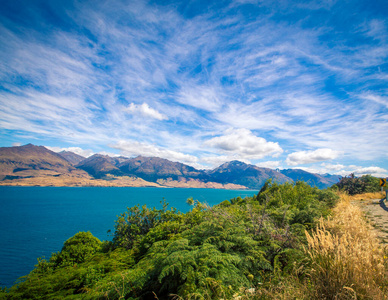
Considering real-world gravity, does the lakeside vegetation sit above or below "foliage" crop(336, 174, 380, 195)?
below

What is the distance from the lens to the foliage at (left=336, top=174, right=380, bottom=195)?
29462 millimetres

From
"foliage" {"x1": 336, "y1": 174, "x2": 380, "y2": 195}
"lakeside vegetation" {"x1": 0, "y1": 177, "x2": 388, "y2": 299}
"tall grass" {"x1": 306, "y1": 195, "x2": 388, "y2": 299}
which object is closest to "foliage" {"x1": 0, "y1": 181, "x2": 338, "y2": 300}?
"lakeside vegetation" {"x1": 0, "y1": 177, "x2": 388, "y2": 299}

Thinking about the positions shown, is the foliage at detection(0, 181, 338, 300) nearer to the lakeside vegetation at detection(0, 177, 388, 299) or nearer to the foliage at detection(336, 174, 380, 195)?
the lakeside vegetation at detection(0, 177, 388, 299)

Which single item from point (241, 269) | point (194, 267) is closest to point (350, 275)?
point (241, 269)

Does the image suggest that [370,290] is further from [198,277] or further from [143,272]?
[143,272]

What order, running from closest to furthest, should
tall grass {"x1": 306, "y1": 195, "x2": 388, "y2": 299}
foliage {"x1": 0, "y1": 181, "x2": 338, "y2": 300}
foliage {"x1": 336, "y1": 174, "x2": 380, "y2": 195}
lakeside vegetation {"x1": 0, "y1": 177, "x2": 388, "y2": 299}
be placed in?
tall grass {"x1": 306, "y1": 195, "x2": 388, "y2": 299}
lakeside vegetation {"x1": 0, "y1": 177, "x2": 388, "y2": 299}
foliage {"x1": 0, "y1": 181, "x2": 338, "y2": 300}
foliage {"x1": 336, "y1": 174, "x2": 380, "y2": 195}

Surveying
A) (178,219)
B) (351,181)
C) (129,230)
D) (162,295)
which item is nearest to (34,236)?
(129,230)

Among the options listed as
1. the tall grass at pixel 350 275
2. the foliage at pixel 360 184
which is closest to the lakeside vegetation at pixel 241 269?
the tall grass at pixel 350 275

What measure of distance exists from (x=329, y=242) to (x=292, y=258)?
5.00 ft

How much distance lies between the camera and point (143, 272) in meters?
4.16

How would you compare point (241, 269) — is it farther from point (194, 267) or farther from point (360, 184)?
point (360, 184)

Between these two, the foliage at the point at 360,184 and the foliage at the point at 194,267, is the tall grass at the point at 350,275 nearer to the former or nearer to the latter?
the foliage at the point at 194,267

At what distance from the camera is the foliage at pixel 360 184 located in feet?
96.7

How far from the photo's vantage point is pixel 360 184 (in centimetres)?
3108
